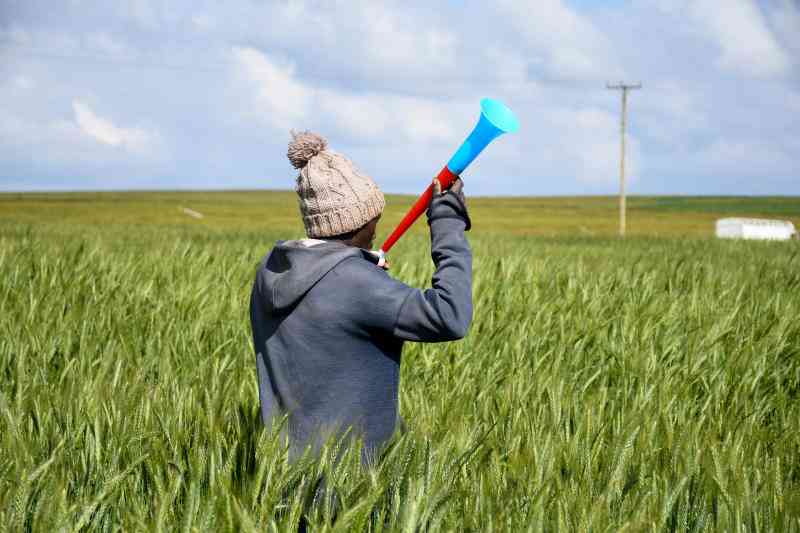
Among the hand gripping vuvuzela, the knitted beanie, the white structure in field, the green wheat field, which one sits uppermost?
the hand gripping vuvuzela

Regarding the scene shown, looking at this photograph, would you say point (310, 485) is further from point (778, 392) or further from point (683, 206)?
point (683, 206)

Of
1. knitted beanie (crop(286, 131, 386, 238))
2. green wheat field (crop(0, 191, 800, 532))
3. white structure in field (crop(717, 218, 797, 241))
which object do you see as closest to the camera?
green wheat field (crop(0, 191, 800, 532))

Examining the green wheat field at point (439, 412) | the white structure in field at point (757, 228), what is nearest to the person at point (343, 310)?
the green wheat field at point (439, 412)

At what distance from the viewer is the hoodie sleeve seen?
1858mm

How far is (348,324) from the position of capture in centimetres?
191

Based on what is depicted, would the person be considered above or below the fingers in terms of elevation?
below

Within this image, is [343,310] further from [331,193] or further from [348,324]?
[331,193]

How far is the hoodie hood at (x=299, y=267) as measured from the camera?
190 centimetres

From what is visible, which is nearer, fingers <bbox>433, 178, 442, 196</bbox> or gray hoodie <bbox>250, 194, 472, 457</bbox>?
gray hoodie <bbox>250, 194, 472, 457</bbox>

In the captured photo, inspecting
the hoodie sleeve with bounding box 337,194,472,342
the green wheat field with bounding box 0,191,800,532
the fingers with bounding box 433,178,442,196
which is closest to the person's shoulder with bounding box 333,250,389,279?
the hoodie sleeve with bounding box 337,194,472,342

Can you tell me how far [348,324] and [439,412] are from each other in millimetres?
1033

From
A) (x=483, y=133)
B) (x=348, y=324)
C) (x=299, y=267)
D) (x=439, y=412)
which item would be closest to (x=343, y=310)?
(x=348, y=324)

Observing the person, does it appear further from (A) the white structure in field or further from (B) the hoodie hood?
(A) the white structure in field

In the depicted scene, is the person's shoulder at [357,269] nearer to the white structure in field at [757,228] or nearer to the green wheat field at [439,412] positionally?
the green wheat field at [439,412]
